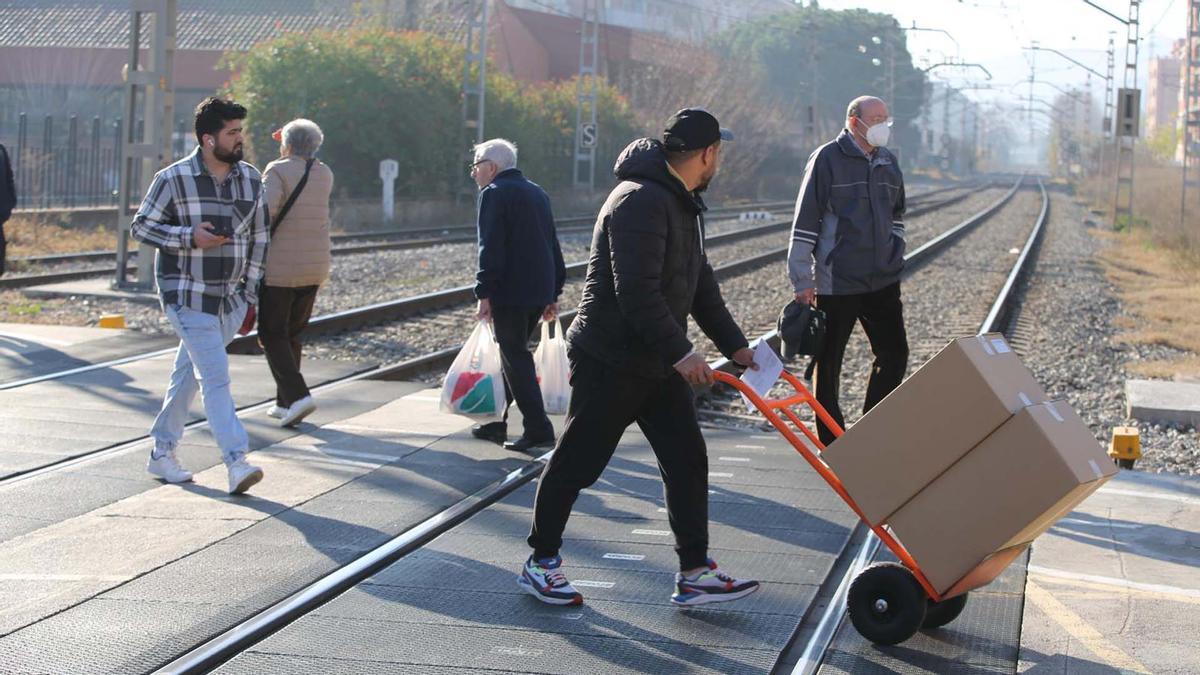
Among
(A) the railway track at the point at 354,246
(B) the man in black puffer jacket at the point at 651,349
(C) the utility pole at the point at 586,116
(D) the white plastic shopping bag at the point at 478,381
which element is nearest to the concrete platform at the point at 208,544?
(D) the white plastic shopping bag at the point at 478,381

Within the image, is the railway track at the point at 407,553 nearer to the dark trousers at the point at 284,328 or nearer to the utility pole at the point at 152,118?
the dark trousers at the point at 284,328

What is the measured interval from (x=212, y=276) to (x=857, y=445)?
3.45 meters

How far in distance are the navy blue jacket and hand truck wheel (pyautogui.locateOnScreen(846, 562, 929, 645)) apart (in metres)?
3.66

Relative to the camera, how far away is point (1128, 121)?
39.2 metres

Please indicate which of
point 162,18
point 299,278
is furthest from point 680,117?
point 162,18

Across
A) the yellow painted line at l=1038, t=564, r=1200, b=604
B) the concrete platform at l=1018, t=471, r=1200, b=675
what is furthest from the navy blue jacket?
the yellow painted line at l=1038, t=564, r=1200, b=604

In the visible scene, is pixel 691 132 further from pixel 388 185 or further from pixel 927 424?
pixel 388 185

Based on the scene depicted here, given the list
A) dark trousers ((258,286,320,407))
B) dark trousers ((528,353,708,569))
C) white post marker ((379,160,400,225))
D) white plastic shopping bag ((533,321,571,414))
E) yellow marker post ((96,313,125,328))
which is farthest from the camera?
white post marker ((379,160,400,225))

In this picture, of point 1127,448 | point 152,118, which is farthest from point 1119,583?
point 152,118

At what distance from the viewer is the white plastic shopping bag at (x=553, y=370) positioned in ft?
30.8

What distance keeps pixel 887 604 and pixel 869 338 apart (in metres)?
2.52

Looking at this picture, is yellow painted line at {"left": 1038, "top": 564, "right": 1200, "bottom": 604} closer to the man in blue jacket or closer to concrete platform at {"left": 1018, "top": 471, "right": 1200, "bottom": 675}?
concrete platform at {"left": 1018, "top": 471, "right": 1200, "bottom": 675}

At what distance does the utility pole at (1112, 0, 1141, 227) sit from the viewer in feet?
128

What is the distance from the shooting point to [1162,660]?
5324mm
